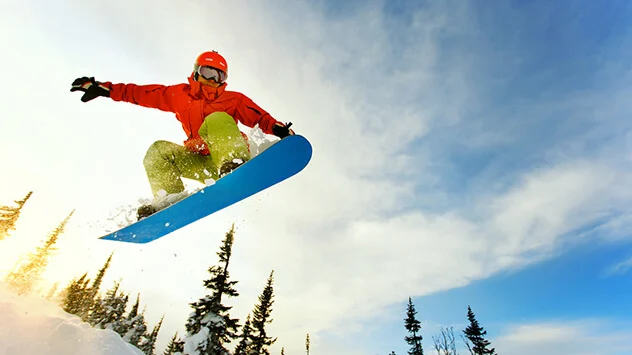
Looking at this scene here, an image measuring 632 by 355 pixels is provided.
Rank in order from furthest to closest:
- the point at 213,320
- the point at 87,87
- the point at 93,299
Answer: the point at 93,299 < the point at 213,320 < the point at 87,87

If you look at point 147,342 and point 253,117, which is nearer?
point 253,117

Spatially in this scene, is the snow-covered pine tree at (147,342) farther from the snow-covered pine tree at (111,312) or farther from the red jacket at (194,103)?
the red jacket at (194,103)

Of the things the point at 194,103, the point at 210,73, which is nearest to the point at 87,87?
the point at 194,103

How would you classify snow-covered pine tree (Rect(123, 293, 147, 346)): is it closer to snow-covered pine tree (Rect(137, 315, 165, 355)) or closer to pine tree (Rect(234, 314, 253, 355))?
snow-covered pine tree (Rect(137, 315, 165, 355))

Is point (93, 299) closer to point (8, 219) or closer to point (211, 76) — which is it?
point (8, 219)

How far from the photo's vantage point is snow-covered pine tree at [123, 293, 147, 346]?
130 feet

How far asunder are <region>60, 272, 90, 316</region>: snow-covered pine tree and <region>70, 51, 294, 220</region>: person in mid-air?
43412 mm

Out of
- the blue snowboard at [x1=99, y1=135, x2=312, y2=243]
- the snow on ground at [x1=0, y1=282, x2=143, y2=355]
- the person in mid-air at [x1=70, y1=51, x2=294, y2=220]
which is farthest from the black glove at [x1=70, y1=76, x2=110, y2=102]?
the snow on ground at [x1=0, y1=282, x2=143, y2=355]

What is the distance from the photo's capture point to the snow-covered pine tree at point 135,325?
39.7m

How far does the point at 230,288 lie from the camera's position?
61.5ft

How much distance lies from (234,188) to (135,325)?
46.7 meters

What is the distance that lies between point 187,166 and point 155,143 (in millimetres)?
732

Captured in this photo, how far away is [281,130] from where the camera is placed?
5.07m

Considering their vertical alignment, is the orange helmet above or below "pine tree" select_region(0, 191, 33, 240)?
below
